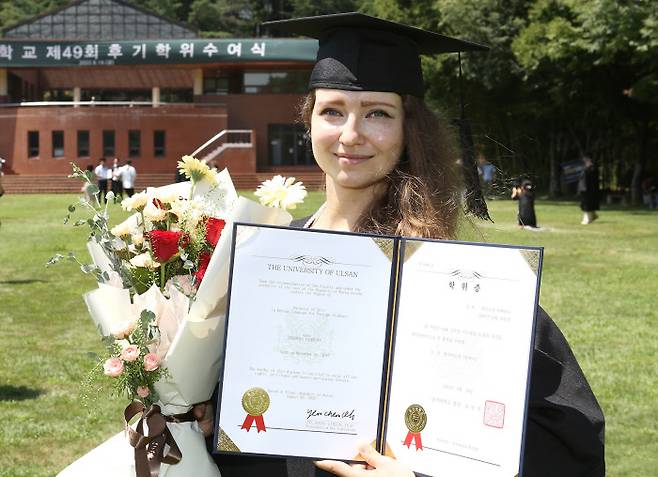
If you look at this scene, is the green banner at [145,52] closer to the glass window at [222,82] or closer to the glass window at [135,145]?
the glass window at [222,82]

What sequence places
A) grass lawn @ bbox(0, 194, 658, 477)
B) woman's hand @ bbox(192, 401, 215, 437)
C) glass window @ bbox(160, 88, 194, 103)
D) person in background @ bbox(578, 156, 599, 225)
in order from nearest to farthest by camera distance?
woman's hand @ bbox(192, 401, 215, 437)
grass lawn @ bbox(0, 194, 658, 477)
person in background @ bbox(578, 156, 599, 225)
glass window @ bbox(160, 88, 194, 103)

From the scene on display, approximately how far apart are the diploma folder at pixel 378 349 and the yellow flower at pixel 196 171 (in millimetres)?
416

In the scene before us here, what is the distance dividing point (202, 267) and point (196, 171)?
301 millimetres

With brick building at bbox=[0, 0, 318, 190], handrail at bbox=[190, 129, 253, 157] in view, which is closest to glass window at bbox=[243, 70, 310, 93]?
brick building at bbox=[0, 0, 318, 190]

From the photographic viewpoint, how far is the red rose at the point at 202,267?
2.40 metres

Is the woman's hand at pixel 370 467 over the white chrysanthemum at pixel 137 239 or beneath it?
beneath

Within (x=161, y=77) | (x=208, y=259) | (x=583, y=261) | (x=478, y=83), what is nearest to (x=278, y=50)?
(x=161, y=77)

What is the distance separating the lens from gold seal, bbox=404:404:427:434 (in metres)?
2.14

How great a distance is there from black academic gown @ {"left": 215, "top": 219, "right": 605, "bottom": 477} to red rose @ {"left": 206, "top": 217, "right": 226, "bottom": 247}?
57 cm

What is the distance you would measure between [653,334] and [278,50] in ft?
134

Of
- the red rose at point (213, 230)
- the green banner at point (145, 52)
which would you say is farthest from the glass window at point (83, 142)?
the red rose at point (213, 230)

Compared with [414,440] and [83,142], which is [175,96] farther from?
[414,440]

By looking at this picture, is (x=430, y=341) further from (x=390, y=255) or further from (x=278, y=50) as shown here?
(x=278, y=50)

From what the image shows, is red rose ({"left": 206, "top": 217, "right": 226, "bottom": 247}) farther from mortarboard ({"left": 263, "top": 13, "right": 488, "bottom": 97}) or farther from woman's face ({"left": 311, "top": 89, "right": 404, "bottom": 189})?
mortarboard ({"left": 263, "top": 13, "right": 488, "bottom": 97})
